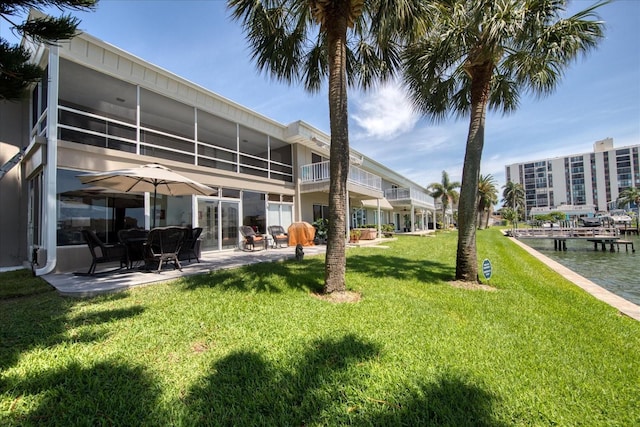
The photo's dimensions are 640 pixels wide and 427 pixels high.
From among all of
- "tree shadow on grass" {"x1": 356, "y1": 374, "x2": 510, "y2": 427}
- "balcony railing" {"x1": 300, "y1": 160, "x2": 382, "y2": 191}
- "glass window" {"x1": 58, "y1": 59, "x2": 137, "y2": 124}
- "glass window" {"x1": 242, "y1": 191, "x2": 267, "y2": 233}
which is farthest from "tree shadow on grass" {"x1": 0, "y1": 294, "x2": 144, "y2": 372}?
"balcony railing" {"x1": 300, "y1": 160, "x2": 382, "y2": 191}

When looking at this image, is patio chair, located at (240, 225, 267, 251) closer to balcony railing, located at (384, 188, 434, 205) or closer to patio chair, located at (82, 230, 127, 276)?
patio chair, located at (82, 230, 127, 276)

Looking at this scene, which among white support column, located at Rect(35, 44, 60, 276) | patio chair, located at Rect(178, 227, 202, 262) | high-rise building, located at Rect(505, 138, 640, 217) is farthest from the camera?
high-rise building, located at Rect(505, 138, 640, 217)

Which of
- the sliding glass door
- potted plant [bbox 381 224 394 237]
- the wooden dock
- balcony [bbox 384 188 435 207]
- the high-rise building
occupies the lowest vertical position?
the wooden dock

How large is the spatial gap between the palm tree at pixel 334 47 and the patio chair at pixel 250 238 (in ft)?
24.1

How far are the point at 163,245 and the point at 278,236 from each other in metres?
7.11

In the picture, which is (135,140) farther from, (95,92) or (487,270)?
(487,270)

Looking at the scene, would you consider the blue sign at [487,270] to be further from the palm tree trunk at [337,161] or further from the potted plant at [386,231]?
Result: the potted plant at [386,231]

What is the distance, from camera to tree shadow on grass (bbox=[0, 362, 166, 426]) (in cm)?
215

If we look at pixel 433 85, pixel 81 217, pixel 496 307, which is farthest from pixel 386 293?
pixel 81 217

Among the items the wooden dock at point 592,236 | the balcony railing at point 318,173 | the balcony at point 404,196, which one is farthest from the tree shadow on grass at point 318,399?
the balcony at point 404,196

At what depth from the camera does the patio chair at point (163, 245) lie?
22.5ft

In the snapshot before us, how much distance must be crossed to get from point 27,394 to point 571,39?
10.4 metres

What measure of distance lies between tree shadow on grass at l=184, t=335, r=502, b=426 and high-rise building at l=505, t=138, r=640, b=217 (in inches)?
4390

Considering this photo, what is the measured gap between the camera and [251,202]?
→ 14.2 meters
